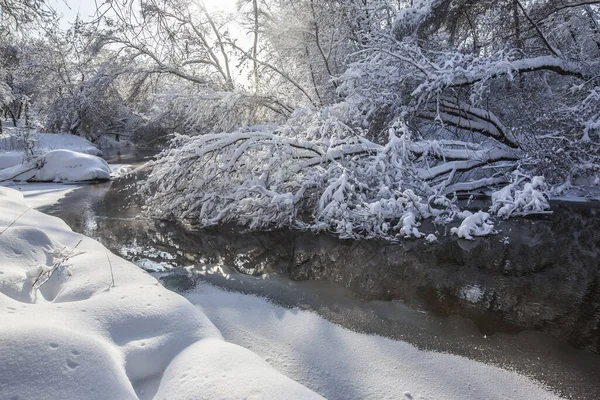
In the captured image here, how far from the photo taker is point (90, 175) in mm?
11969

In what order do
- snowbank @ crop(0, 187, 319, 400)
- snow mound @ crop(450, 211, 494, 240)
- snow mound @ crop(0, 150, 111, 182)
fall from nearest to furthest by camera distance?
snowbank @ crop(0, 187, 319, 400) < snow mound @ crop(450, 211, 494, 240) < snow mound @ crop(0, 150, 111, 182)

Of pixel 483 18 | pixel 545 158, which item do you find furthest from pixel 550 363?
pixel 483 18

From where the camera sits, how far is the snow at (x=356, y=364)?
2277 millimetres

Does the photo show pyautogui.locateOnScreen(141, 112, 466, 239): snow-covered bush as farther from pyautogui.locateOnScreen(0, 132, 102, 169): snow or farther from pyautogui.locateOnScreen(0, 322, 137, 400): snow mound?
pyautogui.locateOnScreen(0, 132, 102, 169): snow

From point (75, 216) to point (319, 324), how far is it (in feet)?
19.5

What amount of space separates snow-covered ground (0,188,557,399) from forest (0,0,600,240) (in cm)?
209

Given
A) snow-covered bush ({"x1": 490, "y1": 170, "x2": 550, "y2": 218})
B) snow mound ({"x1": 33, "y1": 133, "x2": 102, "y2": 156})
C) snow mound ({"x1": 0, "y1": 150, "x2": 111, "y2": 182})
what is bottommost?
snow mound ({"x1": 0, "y1": 150, "x2": 111, "y2": 182})

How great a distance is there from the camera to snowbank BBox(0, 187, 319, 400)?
176 cm

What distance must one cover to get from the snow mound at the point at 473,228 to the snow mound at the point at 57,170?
10573mm

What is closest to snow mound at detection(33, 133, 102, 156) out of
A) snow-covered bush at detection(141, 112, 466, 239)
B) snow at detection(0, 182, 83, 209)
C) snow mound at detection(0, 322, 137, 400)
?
snow at detection(0, 182, 83, 209)

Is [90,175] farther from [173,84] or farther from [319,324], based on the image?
[319,324]

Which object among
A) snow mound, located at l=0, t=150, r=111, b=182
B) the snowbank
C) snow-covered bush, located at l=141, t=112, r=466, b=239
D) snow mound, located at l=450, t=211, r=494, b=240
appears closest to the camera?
the snowbank

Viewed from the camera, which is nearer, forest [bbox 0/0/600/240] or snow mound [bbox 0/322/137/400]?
snow mound [bbox 0/322/137/400]

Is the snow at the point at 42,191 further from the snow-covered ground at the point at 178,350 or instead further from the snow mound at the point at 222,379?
the snow mound at the point at 222,379
